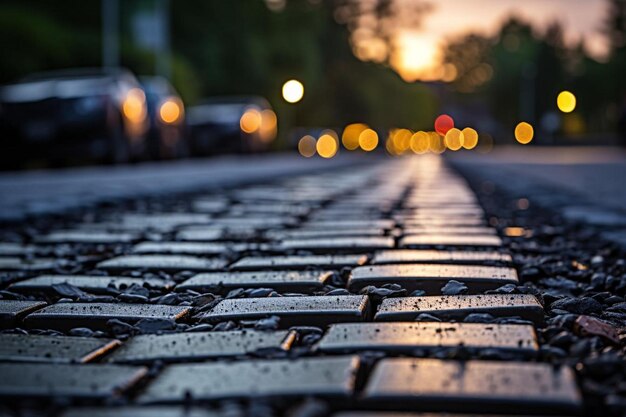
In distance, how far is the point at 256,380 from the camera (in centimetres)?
183

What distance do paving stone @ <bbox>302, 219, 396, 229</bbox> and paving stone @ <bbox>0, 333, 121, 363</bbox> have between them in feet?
10.1

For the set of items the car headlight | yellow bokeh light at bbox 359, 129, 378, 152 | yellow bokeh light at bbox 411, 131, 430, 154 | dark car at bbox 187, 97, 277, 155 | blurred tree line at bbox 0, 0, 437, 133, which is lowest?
yellow bokeh light at bbox 411, 131, 430, 154

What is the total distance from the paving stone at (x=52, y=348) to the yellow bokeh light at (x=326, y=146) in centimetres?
3660

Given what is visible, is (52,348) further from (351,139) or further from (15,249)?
(351,139)

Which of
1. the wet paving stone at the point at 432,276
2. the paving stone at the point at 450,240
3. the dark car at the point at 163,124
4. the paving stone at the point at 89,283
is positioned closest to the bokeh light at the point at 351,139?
the dark car at the point at 163,124

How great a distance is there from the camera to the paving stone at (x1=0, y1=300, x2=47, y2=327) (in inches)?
100

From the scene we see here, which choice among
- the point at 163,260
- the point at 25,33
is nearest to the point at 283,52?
the point at 25,33

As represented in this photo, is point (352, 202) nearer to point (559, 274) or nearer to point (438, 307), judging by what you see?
point (559, 274)

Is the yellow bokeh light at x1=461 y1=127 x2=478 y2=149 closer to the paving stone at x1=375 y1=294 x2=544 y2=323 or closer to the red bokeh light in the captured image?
the red bokeh light

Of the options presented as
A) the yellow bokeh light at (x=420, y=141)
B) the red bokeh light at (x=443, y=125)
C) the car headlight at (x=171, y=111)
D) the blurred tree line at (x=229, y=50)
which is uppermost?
the blurred tree line at (x=229, y=50)

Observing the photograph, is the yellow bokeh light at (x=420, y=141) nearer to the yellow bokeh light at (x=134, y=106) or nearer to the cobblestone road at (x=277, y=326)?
the yellow bokeh light at (x=134, y=106)

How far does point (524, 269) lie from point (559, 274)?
0.13m

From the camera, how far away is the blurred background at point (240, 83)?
15.6 m

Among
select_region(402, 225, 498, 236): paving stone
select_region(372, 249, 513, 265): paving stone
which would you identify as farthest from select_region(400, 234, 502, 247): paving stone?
select_region(372, 249, 513, 265): paving stone
